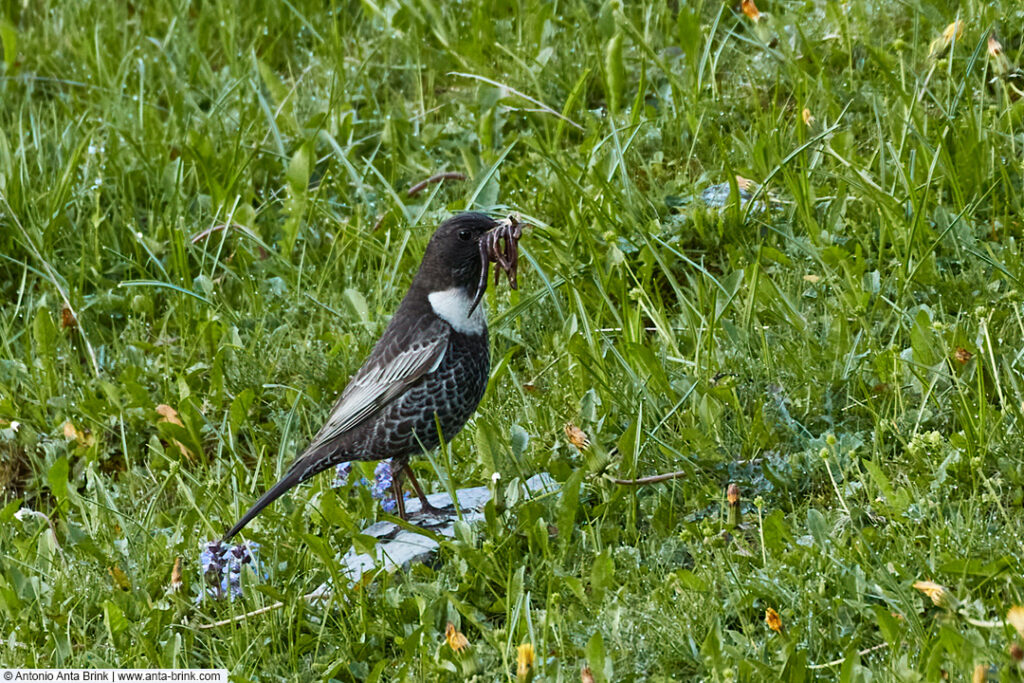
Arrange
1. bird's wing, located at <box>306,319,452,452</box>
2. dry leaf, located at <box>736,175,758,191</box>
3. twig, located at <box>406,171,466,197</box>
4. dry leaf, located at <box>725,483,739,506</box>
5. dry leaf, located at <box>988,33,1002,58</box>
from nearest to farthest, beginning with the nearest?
dry leaf, located at <box>725,483,739,506</box>
bird's wing, located at <box>306,319,452,452</box>
dry leaf, located at <box>988,33,1002,58</box>
dry leaf, located at <box>736,175,758,191</box>
twig, located at <box>406,171,466,197</box>

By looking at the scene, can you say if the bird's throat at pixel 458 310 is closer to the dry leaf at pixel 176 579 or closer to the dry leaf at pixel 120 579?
the dry leaf at pixel 176 579

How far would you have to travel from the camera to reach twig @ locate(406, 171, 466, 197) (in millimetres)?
6062

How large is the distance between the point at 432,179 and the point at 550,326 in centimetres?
132

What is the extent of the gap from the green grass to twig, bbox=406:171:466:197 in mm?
113

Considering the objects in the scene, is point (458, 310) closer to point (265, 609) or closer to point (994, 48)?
point (265, 609)

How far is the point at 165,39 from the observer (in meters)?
7.34

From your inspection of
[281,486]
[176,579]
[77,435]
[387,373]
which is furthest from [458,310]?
[77,435]

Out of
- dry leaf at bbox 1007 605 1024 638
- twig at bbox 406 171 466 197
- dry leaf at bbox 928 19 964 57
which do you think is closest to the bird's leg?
dry leaf at bbox 1007 605 1024 638

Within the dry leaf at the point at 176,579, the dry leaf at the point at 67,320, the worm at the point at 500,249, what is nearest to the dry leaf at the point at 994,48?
the worm at the point at 500,249

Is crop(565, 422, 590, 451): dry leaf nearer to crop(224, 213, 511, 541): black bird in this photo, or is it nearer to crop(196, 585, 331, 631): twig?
crop(224, 213, 511, 541): black bird

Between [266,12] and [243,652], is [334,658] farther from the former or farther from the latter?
[266,12]

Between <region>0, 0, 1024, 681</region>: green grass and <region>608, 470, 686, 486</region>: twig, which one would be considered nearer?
<region>0, 0, 1024, 681</region>: green grass

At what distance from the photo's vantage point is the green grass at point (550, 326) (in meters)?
3.71

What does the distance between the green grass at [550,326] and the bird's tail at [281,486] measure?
4.9 inches
